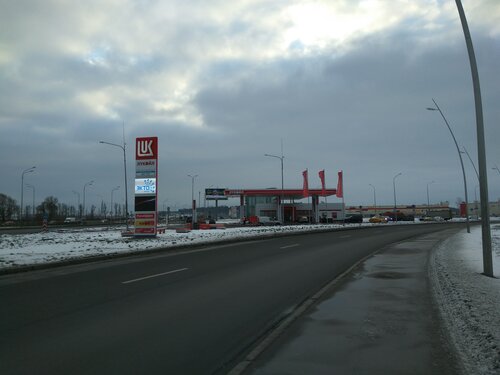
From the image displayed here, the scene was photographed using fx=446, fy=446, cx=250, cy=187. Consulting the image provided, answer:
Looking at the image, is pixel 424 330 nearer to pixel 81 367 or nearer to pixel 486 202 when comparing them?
pixel 81 367

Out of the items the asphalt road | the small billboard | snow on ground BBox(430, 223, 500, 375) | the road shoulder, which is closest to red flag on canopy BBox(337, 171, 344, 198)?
the small billboard

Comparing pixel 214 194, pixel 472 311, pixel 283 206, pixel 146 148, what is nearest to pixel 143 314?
pixel 472 311

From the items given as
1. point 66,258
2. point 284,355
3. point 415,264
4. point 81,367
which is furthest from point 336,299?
point 66,258

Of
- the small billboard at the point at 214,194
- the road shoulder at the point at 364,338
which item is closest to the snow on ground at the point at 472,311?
the road shoulder at the point at 364,338

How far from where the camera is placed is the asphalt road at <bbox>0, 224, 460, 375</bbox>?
5.61 metres

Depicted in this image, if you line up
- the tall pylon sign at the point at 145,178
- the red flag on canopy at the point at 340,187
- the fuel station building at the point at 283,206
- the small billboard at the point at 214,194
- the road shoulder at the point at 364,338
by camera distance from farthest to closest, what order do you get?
the small billboard at the point at 214,194 → the fuel station building at the point at 283,206 → the red flag on canopy at the point at 340,187 → the tall pylon sign at the point at 145,178 → the road shoulder at the point at 364,338

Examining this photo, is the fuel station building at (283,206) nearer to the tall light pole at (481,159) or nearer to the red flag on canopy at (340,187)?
the red flag on canopy at (340,187)

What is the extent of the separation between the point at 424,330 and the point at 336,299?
8.90 feet

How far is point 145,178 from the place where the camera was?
31562 millimetres

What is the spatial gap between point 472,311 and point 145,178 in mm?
26494

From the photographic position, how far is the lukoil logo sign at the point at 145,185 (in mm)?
31453

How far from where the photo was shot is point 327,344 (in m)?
6.30

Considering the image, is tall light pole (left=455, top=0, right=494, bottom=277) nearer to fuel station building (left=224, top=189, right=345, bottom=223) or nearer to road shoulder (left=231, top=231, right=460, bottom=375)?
road shoulder (left=231, top=231, right=460, bottom=375)

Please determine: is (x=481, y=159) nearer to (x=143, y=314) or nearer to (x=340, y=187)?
(x=143, y=314)
